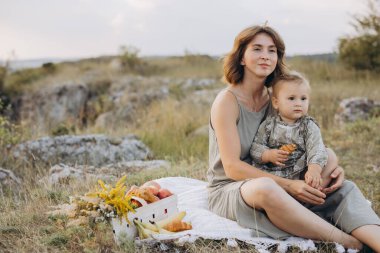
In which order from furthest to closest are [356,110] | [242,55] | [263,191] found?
[356,110] → [242,55] → [263,191]

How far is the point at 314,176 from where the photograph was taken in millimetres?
3666

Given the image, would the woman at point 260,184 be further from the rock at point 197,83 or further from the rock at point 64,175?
the rock at point 197,83

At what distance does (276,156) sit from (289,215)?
53cm

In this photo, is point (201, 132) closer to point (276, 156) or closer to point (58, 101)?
point (276, 156)

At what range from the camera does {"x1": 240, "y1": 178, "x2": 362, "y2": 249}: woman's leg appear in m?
3.47

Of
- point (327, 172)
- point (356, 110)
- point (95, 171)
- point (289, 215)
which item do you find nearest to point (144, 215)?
point (289, 215)

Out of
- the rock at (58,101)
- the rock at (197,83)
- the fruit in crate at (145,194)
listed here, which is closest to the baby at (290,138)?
the fruit in crate at (145,194)

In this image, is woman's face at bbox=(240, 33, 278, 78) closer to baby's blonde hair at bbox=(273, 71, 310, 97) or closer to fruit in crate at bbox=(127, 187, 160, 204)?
baby's blonde hair at bbox=(273, 71, 310, 97)

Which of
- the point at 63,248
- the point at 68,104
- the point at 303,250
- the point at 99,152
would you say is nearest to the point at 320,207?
the point at 303,250

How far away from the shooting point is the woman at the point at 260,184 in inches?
139

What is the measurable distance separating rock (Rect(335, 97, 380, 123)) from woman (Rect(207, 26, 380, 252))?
5.67 metres

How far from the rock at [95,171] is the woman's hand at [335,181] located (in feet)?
9.09

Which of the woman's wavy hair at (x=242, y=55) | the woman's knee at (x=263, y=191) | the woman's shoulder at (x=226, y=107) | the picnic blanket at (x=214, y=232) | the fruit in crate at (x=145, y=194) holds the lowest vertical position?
the picnic blanket at (x=214, y=232)

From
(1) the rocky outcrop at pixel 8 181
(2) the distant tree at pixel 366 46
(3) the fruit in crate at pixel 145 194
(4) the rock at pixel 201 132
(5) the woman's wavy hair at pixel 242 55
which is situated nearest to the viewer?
(3) the fruit in crate at pixel 145 194
